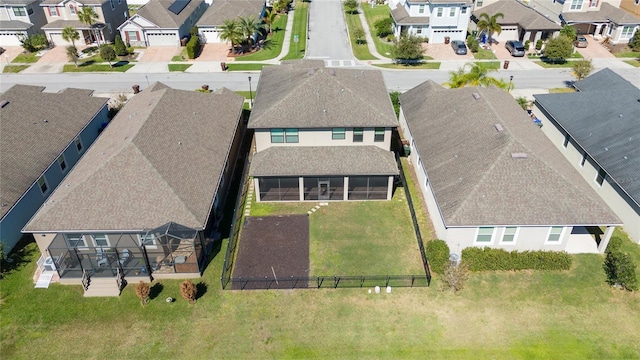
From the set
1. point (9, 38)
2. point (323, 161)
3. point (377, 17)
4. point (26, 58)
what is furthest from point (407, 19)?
point (9, 38)

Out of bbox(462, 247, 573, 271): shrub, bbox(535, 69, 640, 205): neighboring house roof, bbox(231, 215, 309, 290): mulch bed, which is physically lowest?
bbox(231, 215, 309, 290): mulch bed

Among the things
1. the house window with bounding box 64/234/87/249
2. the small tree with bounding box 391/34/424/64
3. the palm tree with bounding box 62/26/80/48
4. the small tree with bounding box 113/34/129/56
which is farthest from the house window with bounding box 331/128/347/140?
the palm tree with bounding box 62/26/80/48

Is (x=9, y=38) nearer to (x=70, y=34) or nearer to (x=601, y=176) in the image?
(x=70, y=34)

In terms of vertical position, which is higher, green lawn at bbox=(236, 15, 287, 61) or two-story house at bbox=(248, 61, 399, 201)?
two-story house at bbox=(248, 61, 399, 201)

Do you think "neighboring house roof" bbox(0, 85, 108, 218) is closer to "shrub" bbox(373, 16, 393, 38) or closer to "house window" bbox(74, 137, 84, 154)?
"house window" bbox(74, 137, 84, 154)

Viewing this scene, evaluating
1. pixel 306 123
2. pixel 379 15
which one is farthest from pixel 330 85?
pixel 379 15

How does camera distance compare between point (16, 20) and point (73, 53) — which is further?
point (16, 20)

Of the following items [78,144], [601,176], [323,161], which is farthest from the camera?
[78,144]
